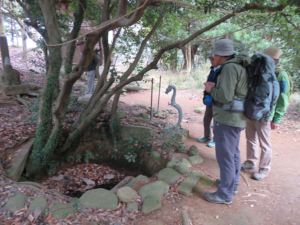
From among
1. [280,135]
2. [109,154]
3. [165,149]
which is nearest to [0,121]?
[109,154]

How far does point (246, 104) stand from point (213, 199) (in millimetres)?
1223

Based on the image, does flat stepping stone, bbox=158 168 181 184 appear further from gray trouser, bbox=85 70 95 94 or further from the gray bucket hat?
gray trouser, bbox=85 70 95 94

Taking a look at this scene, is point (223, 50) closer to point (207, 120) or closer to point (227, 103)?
point (227, 103)

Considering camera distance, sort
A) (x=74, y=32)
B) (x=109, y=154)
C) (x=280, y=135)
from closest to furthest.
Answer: (x=74, y=32), (x=109, y=154), (x=280, y=135)

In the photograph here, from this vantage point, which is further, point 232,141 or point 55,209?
point 55,209

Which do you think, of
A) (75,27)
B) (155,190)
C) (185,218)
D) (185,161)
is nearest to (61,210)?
(155,190)

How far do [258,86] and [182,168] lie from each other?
166cm

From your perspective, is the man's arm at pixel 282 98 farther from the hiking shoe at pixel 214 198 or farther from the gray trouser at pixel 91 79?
the gray trouser at pixel 91 79

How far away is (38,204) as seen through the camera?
2.25 m

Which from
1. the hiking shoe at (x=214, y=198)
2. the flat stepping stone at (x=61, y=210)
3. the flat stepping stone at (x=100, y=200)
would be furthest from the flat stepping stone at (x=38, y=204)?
the hiking shoe at (x=214, y=198)

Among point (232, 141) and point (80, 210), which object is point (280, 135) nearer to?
point (232, 141)

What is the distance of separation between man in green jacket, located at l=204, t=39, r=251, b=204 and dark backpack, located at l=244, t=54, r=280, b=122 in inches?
2.3

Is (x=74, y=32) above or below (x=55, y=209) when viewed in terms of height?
above

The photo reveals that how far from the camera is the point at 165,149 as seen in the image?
12.2ft
